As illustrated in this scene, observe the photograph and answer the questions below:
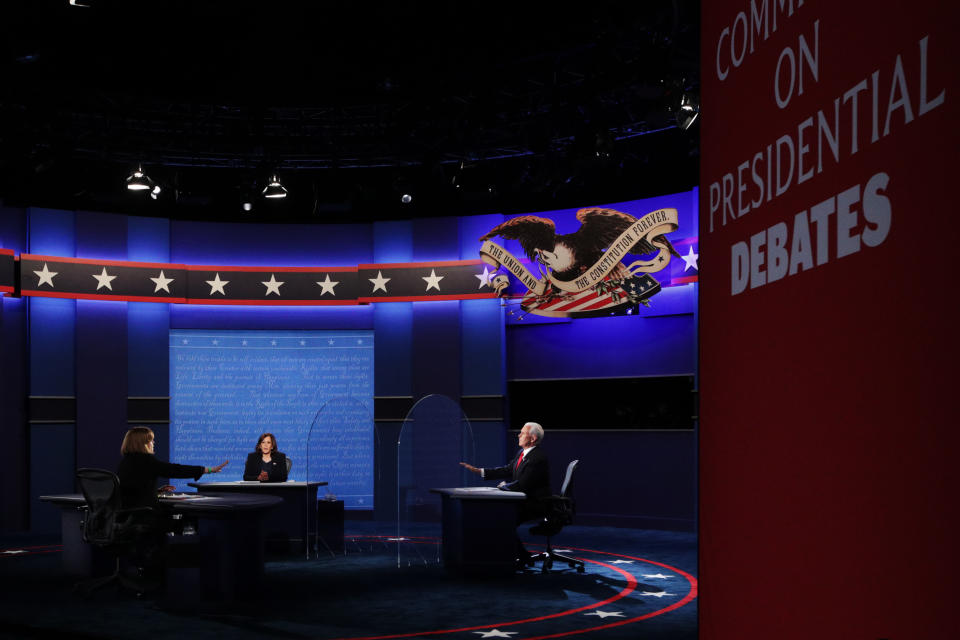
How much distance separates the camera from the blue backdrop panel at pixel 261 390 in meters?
12.1

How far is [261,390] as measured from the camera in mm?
12367

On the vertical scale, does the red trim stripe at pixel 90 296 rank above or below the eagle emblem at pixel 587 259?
below

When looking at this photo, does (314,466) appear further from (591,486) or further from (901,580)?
(901,580)

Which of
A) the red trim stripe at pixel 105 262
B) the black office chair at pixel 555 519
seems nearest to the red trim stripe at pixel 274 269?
the red trim stripe at pixel 105 262

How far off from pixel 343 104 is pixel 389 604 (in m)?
5.92

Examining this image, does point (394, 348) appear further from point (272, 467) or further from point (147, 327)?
point (272, 467)

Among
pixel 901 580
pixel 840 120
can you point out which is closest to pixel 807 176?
pixel 840 120

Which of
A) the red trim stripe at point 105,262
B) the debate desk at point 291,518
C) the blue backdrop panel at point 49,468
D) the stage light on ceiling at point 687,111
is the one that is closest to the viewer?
the stage light on ceiling at point 687,111

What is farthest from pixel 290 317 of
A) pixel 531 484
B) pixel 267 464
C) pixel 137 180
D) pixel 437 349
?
pixel 531 484

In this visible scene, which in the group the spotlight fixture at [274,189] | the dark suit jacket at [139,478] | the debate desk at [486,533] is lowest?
the debate desk at [486,533]

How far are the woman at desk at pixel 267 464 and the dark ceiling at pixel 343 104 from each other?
11.3ft

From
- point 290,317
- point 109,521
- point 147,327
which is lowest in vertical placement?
point 109,521

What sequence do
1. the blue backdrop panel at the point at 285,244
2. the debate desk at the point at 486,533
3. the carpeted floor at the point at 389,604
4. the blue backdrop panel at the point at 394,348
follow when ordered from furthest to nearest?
the blue backdrop panel at the point at 285,244
the blue backdrop panel at the point at 394,348
the debate desk at the point at 486,533
the carpeted floor at the point at 389,604

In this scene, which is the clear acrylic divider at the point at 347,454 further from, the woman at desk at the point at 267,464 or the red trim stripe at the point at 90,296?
the woman at desk at the point at 267,464
